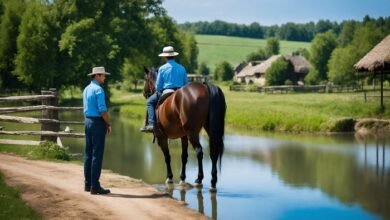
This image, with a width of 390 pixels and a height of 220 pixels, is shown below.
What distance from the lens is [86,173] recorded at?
9773mm

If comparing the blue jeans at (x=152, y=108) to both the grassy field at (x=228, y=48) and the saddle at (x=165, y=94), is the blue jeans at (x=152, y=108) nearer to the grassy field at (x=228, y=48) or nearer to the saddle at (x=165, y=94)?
the saddle at (x=165, y=94)

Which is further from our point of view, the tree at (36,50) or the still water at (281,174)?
the tree at (36,50)

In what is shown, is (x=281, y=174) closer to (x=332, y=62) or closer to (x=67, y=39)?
(x=67, y=39)

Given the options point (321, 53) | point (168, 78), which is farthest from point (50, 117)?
point (321, 53)

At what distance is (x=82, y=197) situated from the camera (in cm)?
916

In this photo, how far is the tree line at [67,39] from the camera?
142 feet

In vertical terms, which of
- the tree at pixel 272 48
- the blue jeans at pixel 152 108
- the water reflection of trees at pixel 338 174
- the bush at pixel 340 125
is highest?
the tree at pixel 272 48

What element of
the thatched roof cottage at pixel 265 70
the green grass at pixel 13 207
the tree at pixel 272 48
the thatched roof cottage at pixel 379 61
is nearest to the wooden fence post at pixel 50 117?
the green grass at pixel 13 207

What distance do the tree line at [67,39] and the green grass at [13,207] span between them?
35539 millimetres

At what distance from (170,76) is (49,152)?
413 centimetres

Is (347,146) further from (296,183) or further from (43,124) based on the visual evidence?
(43,124)

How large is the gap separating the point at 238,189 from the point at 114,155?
695 centimetres

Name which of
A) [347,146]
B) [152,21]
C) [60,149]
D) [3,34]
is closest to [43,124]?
[60,149]

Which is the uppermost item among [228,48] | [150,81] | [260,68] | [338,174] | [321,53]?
[228,48]
